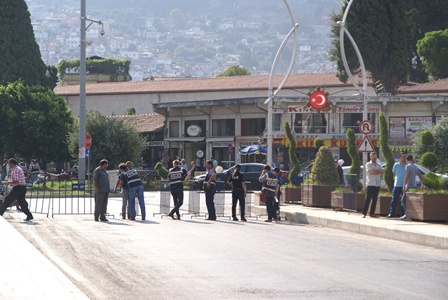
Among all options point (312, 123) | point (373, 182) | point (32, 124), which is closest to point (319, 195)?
point (373, 182)

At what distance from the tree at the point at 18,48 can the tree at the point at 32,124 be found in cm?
448

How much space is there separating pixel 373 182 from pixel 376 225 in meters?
2.86

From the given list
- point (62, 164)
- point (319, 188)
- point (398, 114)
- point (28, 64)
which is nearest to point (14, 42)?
point (28, 64)

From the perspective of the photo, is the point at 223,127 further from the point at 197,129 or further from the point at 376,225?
the point at 376,225

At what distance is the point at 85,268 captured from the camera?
15.7 m

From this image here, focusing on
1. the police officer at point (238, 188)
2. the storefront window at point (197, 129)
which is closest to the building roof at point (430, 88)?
the storefront window at point (197, 129)

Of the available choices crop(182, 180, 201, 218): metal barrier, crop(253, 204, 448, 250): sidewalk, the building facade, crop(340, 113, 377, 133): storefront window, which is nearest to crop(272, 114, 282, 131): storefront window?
the building facade

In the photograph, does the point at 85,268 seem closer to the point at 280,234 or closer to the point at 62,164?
the point at 280,234

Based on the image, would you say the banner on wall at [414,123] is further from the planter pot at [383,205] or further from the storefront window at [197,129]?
the planter pot at [383,205]

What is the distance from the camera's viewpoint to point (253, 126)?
72.1 metres

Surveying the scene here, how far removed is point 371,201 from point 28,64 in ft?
187

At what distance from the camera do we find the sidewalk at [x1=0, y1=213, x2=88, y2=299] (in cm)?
1159

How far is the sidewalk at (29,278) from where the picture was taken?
11.6 meters

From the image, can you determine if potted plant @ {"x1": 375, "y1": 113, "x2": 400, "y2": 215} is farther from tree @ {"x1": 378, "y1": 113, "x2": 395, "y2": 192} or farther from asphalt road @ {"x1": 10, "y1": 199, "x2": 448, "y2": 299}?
→ asphalt road @ {"x1": 10, "y1": 199, "x2": 448, "y2": 299}
